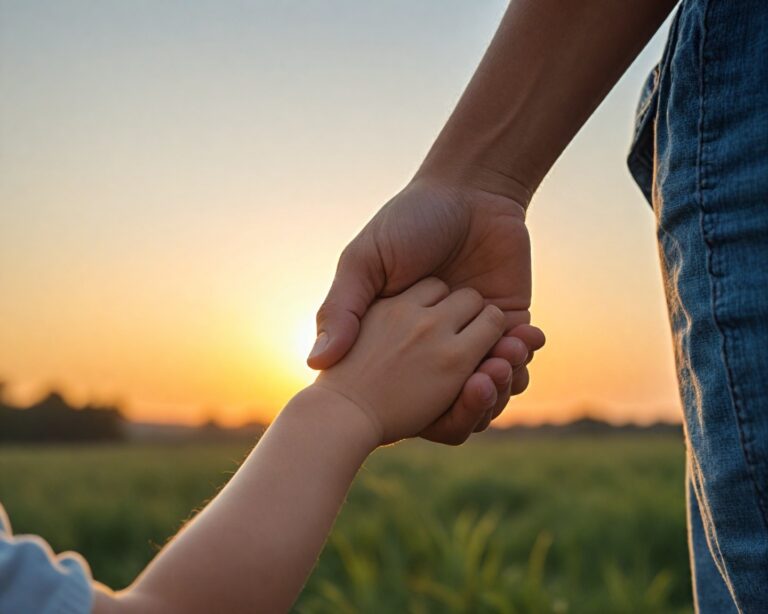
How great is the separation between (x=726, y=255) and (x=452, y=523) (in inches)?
166

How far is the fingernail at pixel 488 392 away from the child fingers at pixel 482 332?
2.0 inches

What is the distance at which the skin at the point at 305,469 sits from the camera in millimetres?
945

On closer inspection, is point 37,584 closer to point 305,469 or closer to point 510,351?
point 305,469

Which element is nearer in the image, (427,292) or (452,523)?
(427,292)

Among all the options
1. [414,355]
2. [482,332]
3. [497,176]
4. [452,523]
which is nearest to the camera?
[414,355]

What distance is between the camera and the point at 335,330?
1.34m

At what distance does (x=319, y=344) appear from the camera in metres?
1.33

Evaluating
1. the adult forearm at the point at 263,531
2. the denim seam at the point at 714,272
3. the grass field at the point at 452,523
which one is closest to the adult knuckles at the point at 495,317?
the adult forearm at the point at 263,531

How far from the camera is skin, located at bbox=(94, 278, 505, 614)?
945 millimetres

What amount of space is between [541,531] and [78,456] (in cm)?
604

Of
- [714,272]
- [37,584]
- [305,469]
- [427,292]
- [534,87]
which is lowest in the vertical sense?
[37,584]

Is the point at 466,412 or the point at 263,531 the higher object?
the point at 466,412

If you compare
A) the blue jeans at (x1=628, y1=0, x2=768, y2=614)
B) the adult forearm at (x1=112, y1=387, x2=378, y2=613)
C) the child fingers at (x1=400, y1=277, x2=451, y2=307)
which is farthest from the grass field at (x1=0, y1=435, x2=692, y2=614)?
the blue jeans at (x1=628, y1=0, x2=768, y2=614)

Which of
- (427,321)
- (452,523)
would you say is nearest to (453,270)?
(427,321)
